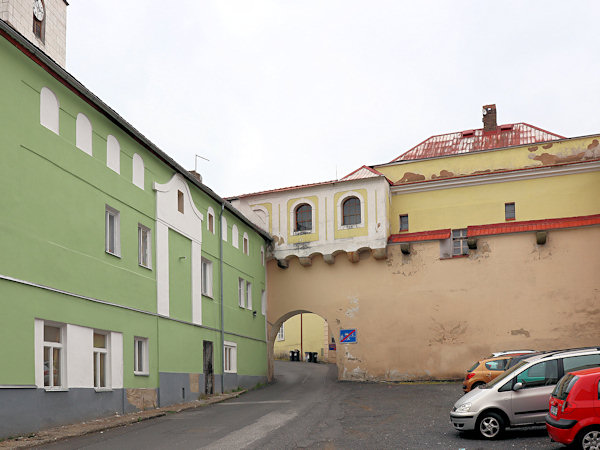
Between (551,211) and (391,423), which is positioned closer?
(391,423)

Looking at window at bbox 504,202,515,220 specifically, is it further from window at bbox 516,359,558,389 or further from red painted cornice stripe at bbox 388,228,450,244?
window at bbox 516,359,558,389

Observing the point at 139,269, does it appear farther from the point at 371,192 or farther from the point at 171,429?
the point at 371,192

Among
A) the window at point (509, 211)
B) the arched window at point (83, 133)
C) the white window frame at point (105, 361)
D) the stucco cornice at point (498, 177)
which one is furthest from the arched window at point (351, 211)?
the arched window at point (83, 133)

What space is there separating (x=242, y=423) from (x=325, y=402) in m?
6.62

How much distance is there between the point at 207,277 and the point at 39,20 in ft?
41.9

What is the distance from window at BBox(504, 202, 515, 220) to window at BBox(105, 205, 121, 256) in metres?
20.7

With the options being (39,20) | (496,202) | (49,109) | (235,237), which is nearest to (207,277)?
(235,237)

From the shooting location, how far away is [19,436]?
14.9 m

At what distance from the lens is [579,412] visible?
11.4 meters

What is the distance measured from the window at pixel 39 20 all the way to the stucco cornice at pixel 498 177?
58.5 ft

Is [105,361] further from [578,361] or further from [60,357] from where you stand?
[578,361]

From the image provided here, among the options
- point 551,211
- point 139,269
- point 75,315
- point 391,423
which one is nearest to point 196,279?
point 139,269

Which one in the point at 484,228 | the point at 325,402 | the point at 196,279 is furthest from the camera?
the point at 484,228

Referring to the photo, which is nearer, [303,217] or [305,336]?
[303,217]
